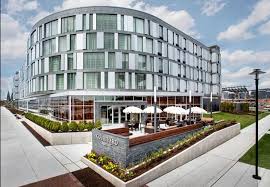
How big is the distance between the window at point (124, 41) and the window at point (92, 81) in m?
6.26

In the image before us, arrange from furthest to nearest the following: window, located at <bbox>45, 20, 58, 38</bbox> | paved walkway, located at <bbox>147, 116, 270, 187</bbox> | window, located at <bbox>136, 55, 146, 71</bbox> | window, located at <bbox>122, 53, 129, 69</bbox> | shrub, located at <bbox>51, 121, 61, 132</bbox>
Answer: window, located at <bbox>45, 20, 58, 38</bbox>
window, located at <bbox>136, 55, 146, 71</bbox>
window, located at <bbox>122, 53, 129, 69</bbox>
shrub, located at <bbox>51, 121, 61, 132</bbox>
paved walkway, located at <bbox>147, 116, 270, 187</bbox>

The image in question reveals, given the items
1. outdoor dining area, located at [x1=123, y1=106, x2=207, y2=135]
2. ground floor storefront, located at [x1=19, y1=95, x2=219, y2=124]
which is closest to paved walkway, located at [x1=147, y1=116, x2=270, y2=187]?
outdoor dining area, located at [x1=123, y1=106, x2=207, y2=135]

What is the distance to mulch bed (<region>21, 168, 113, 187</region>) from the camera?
7586 mm

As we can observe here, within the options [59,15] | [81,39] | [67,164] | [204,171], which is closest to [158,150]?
[204,171]

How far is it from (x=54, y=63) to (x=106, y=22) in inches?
461

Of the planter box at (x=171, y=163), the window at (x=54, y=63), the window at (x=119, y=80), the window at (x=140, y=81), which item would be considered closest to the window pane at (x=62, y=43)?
the window at (x=54, y=63)

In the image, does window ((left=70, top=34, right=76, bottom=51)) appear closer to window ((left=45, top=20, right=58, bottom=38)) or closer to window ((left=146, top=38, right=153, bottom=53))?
window ((left=45, top=20, right=58, bottom=38))

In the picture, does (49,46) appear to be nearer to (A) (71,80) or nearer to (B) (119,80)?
(A) (71,80)

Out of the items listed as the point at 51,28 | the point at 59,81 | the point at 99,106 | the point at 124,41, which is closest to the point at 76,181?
A: the point at 99,106

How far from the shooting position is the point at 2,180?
7.97ft

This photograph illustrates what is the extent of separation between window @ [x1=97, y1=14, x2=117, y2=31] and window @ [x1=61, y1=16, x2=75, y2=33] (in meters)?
4.66

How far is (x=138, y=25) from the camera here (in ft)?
111

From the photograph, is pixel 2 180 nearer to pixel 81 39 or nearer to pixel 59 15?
pixel 81 39

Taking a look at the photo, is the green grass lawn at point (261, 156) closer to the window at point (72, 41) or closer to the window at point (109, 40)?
the window at point (109, 40)
